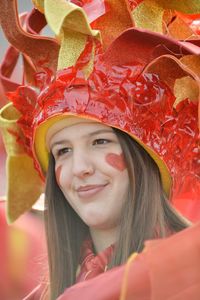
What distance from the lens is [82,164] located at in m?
1.81

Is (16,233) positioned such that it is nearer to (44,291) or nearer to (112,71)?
(44,291)

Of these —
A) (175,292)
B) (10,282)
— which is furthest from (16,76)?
(175,292)

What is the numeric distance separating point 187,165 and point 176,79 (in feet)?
0.73

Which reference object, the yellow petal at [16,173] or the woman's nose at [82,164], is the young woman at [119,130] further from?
the yellow petal at [16,173]

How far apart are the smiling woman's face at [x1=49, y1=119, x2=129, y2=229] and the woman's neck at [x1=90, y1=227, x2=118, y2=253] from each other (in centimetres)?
2

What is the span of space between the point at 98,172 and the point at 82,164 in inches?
1.7

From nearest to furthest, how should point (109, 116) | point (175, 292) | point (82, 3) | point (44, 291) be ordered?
point (175, 292) < point (109, 116) < point (82, 3) < point (44, 291)

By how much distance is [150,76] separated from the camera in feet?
6.03

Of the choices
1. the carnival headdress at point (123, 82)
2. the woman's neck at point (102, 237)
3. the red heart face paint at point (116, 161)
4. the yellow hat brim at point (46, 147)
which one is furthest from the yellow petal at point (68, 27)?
the woman's neck at point (102, 237)

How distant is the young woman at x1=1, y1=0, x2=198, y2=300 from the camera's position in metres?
1.80

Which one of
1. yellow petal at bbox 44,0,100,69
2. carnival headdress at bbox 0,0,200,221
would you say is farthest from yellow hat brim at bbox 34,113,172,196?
yellow petal at bbox 44,0,100,69

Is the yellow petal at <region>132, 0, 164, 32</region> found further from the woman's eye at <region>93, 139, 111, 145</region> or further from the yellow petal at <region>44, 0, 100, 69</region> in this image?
the woman's eye at <region>93, 139, 111, 145</region>

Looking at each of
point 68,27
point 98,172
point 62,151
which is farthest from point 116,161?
point 68,27

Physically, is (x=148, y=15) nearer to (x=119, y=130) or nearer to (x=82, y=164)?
(x=119, y=130)
